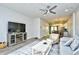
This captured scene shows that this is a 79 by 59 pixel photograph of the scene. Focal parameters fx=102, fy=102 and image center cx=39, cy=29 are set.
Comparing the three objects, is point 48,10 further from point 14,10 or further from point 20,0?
point 20,0

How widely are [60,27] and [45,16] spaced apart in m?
0.47

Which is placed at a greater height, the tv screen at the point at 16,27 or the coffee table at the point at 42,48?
the tv screen at the point at 16,27

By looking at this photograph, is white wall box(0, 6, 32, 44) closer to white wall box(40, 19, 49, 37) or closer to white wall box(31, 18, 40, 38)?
white wall box(31, 18, 40, 38)

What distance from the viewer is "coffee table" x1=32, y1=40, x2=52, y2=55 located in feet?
7.49

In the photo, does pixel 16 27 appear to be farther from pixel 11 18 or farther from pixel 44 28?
pixel 44 28

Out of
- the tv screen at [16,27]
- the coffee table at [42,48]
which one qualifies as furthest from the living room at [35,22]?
the coffee table at [42,48]

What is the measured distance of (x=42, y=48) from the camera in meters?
2.57

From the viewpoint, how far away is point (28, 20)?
2.51m

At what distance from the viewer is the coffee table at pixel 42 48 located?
228 cm

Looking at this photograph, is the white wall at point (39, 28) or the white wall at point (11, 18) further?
the white wall at point (39, 28)

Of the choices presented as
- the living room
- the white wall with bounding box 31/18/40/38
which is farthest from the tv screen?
the white wall with bounding box 31/18/40/38

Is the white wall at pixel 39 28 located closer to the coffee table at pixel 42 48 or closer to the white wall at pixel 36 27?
the white wall at pixel 36 27

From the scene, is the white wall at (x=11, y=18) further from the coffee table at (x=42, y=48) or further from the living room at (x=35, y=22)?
the coffee table at (x=42, y=48)
